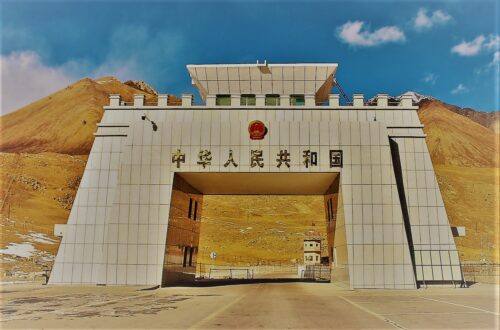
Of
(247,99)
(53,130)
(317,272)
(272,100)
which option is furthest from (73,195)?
(272,100)

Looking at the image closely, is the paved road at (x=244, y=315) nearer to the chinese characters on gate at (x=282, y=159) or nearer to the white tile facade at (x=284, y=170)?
the white tile facade at (x=284, y=170)

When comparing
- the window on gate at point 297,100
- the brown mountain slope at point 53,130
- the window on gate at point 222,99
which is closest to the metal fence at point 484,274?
the window on gate at point 297,100

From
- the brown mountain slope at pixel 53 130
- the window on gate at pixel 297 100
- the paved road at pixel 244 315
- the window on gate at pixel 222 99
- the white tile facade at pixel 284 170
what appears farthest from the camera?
the brown mountain slope at pixel 53 130

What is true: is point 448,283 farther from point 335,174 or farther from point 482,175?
point 482,175

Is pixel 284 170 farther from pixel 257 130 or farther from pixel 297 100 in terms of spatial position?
pixel 297 100

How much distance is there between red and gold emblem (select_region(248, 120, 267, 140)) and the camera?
3097cm

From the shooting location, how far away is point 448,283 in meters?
30.3

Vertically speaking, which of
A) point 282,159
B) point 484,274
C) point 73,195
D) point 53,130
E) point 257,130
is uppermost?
point 53,130

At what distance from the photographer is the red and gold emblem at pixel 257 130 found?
31.0 m

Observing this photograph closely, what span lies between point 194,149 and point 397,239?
594 inches

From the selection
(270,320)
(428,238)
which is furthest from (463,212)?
(270,320)

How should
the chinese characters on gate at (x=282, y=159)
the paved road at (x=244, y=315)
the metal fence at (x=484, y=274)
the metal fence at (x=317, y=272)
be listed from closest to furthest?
the paved road at (x=244, y=315) → the chinese characters on gate at (x=282, y=159) → the metal fence at (x=484, y=274) → the metal fence at (x=317, y=272)

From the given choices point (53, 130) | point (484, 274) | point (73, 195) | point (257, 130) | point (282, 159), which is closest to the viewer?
point (282, 159)

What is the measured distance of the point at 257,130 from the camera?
31.1 m
